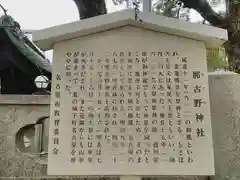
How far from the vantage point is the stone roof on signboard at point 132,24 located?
2930mm

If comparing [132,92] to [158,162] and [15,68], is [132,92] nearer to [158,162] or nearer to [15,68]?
[158,162]

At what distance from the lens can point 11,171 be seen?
374cm

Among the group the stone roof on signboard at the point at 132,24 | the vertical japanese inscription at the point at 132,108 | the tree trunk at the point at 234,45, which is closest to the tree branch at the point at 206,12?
the tree trunk at the point at 234,45

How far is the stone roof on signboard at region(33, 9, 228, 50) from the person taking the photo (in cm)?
293

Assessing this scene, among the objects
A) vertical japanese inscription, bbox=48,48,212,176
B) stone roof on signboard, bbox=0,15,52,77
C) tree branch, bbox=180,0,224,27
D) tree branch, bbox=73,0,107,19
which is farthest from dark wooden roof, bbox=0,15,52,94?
tree branch, bbox=180,0,224,27

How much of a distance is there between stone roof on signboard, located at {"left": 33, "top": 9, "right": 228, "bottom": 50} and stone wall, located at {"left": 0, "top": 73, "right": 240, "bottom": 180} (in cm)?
75

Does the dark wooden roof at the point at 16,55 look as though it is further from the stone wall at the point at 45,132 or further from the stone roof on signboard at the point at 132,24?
the stone roof on signboard at the point at 132,24

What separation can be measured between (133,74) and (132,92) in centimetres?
15

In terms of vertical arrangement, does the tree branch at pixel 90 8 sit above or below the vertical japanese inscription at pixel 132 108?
above

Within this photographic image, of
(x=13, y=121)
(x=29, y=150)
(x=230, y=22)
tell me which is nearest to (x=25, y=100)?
(x=13, y=121)

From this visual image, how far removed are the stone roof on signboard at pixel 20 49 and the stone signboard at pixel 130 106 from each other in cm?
137

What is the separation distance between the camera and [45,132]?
13.5 ft

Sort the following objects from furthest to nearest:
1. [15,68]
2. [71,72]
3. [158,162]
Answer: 1. [15,68]
2. [71,72]
3. [158,162]

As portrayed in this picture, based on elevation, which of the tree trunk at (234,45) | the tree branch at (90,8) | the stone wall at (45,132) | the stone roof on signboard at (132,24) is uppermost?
the tree branch at (90,8)
